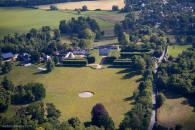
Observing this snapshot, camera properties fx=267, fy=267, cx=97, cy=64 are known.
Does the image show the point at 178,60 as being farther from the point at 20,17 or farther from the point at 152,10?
the point at 20,17

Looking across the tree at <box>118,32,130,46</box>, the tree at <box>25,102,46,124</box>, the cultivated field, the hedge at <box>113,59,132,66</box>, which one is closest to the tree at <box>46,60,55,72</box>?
the hedge at <box>113,59,132,66</box>

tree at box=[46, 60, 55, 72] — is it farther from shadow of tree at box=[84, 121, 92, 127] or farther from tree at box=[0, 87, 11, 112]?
shadow of tree at box=[84, 121, 92, 127]

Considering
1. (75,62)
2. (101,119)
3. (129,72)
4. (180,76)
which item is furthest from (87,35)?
(101,119)

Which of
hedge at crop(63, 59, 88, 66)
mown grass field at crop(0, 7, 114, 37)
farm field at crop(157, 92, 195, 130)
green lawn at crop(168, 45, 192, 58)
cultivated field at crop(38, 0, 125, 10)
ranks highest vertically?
cultivated field at crop(38, 0, 125, 10)

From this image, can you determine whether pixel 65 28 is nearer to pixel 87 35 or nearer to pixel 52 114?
pixel 87 35

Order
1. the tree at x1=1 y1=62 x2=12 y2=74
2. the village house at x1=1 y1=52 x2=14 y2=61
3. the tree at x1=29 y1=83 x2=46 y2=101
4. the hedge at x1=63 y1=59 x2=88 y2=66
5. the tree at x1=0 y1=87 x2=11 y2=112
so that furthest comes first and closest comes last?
the village house at x1=1 y1=52 x2=14 y2=61 < the hedge at x1=63 y1=59 x2=88 y2=66 < the tree at x1=1 y1=62 x2=12 y2=74 < the tree at x1=29 y1=83 x2=46 y2=101 < the tree at x1=0 y1=87 x2=11 y2=112

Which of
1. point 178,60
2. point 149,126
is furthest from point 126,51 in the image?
point 149,126
